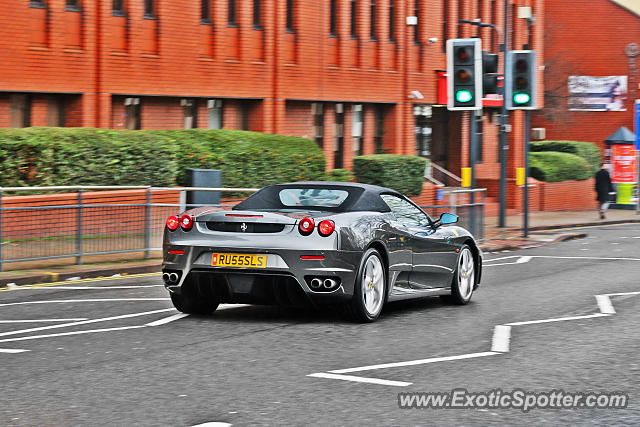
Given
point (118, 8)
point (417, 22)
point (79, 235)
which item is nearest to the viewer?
point (79, 235)

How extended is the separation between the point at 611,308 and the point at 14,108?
49.9 feet

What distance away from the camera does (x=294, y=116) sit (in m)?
32.4

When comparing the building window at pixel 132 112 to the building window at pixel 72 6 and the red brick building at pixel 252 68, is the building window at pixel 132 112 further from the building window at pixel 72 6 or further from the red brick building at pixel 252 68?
the building window at pixel 72 6

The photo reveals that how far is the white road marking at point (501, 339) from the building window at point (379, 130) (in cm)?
2614

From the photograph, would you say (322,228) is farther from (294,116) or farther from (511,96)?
(294,116)

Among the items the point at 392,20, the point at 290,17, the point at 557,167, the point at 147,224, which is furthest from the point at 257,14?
the point at 557,167

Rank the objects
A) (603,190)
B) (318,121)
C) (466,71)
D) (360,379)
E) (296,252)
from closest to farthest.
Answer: (360,379), (296,252), (466,71), (318,121), (603,190)

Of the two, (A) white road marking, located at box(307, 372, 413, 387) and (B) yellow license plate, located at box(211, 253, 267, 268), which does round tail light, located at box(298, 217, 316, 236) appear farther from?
(A) white road marking, located at box(307, 372, 413, 387)

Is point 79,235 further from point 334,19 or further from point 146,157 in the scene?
point 334,19

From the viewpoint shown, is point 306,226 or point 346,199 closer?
point 306,226

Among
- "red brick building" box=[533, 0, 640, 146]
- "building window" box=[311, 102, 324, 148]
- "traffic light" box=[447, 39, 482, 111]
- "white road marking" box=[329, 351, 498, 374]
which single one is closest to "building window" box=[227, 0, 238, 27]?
"building window" box=[311, 102, 324, 148]

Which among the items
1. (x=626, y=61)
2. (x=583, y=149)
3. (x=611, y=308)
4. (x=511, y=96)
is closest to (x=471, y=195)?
(x=511, y=96)

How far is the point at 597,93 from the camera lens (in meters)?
58.3

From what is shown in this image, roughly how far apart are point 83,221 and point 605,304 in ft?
23.9
